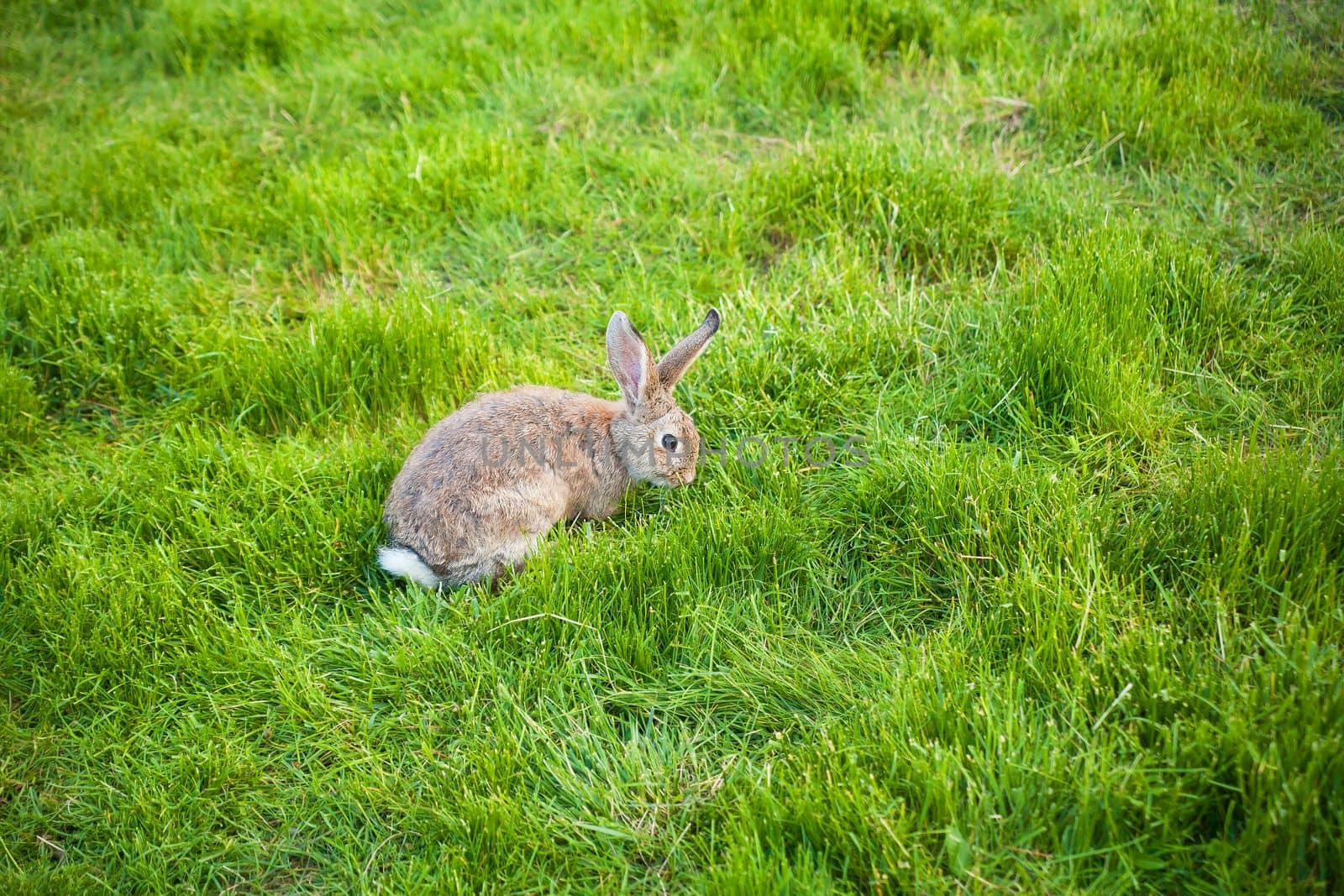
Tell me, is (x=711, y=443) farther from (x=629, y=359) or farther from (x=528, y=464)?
(x=528, y=464)

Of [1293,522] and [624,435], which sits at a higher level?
[1293,522]

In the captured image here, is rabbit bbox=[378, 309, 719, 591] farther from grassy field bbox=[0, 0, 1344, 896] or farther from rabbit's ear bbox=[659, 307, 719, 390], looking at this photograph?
grassy field bbox=[0, 0, 1344, 896]

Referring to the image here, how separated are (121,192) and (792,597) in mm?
4673

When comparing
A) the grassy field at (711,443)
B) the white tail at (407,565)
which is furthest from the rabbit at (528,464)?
the grassy field at (711,443)

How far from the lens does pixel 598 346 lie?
5.25 m

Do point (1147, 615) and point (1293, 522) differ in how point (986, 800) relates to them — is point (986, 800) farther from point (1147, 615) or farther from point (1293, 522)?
point (1293, 522)

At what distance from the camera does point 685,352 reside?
4.55 metres

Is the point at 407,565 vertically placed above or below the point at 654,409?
below

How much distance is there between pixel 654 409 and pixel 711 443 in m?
0.30

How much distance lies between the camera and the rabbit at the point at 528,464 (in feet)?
13.5

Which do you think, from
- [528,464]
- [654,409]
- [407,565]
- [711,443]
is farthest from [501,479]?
[711,443]

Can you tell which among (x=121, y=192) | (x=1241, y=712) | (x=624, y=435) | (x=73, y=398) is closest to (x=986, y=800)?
(x=1241, y=712)

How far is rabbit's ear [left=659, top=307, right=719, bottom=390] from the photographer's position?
14.9ft

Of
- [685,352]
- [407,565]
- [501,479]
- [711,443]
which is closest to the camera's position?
[407,565]
